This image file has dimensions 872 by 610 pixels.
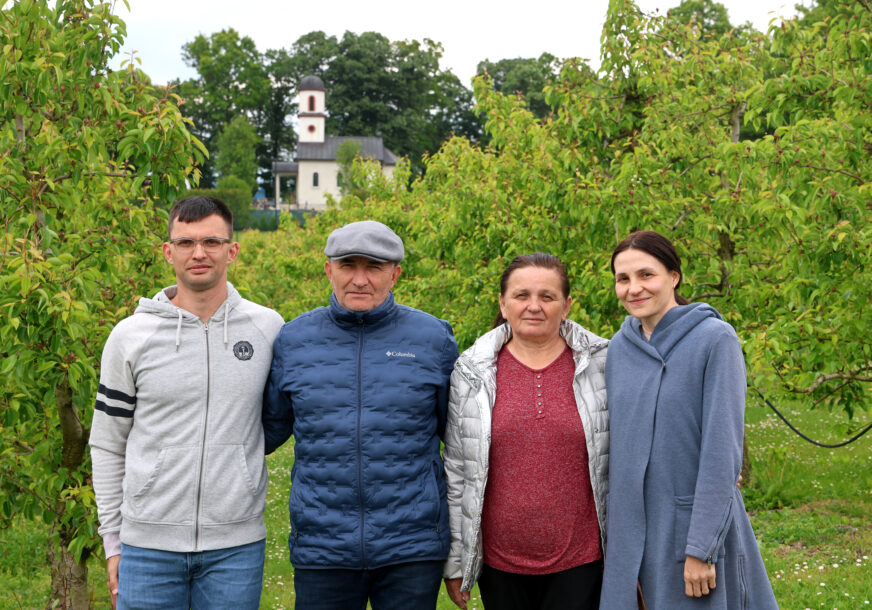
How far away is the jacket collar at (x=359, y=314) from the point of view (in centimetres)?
336

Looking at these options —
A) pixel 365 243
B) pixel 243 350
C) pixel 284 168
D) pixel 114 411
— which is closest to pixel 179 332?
pixel 243 350

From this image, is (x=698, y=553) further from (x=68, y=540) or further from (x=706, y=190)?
(x=706, y=190)

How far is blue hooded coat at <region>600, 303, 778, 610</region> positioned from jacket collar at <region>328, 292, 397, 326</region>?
984 millimetres

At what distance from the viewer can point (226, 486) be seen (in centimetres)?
324

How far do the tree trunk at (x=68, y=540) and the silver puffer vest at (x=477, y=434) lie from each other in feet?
7.43

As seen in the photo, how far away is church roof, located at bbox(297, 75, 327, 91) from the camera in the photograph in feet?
218

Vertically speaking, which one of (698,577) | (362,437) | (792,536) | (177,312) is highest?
(177,312)

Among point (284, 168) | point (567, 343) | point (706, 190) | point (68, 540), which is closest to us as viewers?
point (567, 343)

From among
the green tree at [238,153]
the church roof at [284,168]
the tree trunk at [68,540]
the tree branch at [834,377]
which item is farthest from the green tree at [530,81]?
the tree trunk at [68,540]

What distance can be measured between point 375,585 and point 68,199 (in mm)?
2663

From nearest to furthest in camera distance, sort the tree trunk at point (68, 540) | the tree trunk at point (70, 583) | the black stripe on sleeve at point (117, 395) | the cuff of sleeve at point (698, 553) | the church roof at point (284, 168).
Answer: the cuff of sleeve at point (698, 553) < the black stripe on sleeve at point (117, 395) < the tree trunk at point (68, 540) < the tree trunk at point (70, 583) < the church roof at point (284, 168)

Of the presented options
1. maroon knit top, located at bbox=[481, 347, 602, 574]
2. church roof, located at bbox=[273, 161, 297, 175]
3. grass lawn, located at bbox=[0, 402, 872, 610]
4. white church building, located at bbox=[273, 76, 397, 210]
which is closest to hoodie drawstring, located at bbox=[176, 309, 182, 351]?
maroon knit top, located at bbox=[481, 347, 602, 574]

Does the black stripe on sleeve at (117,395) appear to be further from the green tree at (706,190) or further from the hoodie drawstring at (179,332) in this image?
the green tree at (706,190)

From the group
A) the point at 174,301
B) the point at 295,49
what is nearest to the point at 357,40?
the point at 295,49
